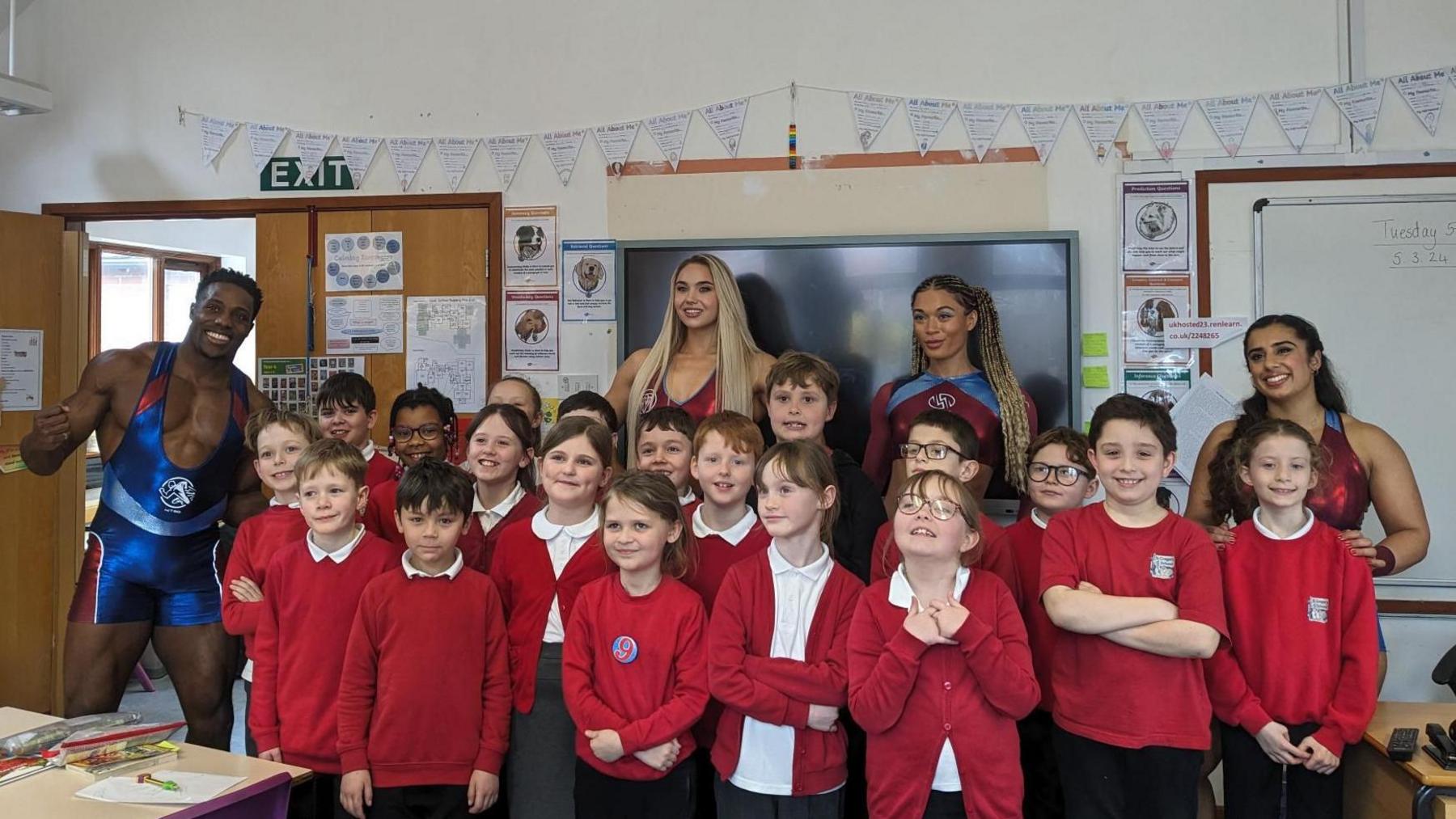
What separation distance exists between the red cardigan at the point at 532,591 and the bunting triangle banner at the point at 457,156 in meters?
1.91

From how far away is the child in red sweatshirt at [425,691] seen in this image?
81.0 inches

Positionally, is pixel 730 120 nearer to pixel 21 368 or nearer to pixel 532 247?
pixel 532 247

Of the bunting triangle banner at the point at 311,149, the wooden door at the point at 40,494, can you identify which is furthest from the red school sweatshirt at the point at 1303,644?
the wooden door at the point at 40,494

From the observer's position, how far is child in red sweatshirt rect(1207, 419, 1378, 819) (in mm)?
2018

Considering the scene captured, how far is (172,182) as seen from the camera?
3879 mm

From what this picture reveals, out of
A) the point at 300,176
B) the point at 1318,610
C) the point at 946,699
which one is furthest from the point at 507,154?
the point at 1318,610

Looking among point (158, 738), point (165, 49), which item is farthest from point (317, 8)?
point (158, 738)

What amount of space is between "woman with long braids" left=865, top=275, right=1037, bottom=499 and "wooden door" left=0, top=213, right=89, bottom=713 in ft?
9.84

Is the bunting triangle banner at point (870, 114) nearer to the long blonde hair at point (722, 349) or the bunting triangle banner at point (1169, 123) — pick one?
the long blonde hair at point (722, 349)

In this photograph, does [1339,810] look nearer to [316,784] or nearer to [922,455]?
[922,455]

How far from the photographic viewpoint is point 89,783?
5.63 ft

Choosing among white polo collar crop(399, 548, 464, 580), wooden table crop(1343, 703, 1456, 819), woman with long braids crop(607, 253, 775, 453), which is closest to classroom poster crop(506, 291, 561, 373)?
woman with long braids crop(607, 253, 775, 453)

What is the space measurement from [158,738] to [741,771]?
1.06 m

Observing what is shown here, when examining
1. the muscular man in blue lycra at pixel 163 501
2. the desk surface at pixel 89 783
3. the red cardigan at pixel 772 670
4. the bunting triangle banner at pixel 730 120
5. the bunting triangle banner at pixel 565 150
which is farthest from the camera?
the bunting triangle banner at pixel 565 150
